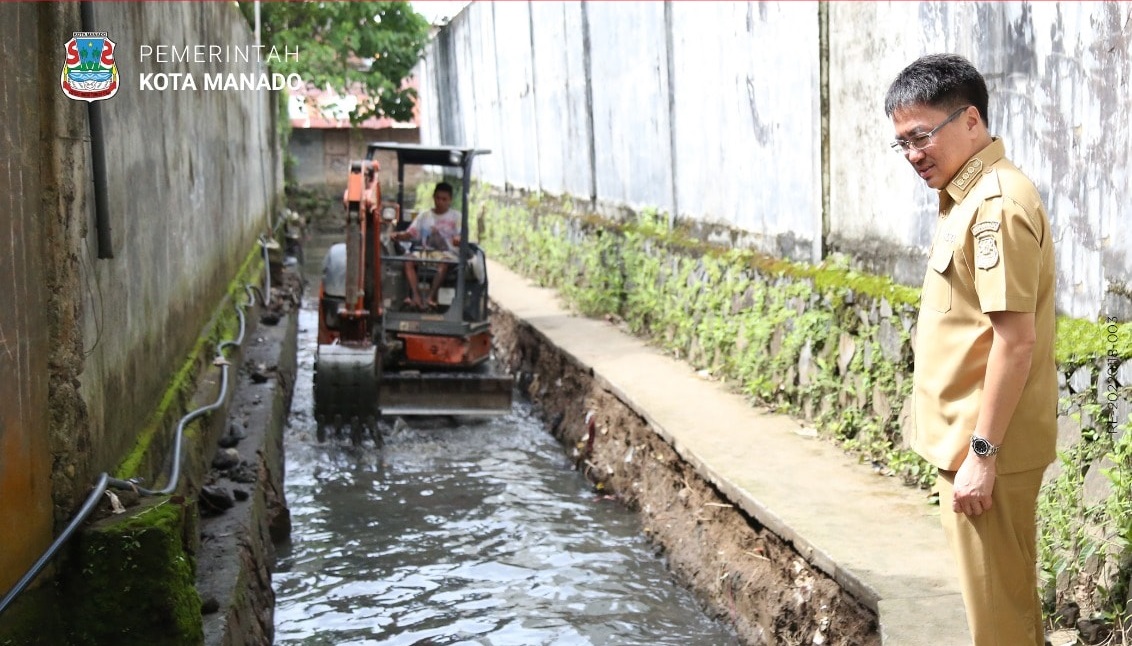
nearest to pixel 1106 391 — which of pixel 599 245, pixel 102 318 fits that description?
pixel 102 318

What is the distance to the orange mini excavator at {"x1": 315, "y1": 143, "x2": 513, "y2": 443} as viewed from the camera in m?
9.15

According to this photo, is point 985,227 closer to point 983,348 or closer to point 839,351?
point 983,348

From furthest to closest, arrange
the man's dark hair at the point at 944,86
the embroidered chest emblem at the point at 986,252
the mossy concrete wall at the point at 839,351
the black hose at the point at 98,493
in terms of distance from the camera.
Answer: the mossy concrete wall at the point at 839,351 < the black hose at the point at 98,493 < the man's dark hair at the point at 944,86 < the embroidered chest emblem at the point at 986,252

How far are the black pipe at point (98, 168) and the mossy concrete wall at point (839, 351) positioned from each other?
3.82 m

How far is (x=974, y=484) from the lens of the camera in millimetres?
3031

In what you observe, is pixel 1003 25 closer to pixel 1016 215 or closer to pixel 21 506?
pixel 1016 215

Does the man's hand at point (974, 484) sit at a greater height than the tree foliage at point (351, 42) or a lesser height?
lesser

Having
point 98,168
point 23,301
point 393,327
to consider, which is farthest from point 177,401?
point 393,327

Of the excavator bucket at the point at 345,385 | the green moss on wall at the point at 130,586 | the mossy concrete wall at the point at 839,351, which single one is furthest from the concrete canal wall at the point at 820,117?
the green moss on wall at the point at 130,586

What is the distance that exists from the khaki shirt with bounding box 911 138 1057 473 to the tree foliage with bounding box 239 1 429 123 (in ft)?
60.0

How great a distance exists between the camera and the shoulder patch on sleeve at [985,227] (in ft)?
9.88

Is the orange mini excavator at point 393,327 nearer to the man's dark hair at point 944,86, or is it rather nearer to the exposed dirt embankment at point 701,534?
the exposed dirt embankment at point 701,534

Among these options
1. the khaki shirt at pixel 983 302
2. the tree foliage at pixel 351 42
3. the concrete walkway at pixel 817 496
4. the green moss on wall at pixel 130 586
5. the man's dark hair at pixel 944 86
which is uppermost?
the tree foliage at pixel 351 42

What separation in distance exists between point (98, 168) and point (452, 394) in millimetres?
5772
